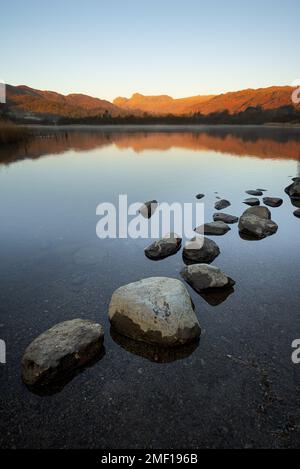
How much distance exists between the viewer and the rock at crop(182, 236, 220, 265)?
280 inches

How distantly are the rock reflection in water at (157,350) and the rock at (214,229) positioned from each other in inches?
201

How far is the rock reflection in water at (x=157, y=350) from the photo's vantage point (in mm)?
4164

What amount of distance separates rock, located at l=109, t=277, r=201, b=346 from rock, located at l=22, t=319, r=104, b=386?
48cm

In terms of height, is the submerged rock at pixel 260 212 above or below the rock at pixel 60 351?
above

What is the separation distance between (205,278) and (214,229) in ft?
11.7

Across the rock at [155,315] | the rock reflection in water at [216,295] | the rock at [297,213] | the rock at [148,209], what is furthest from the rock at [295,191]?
the rock at [155,315]

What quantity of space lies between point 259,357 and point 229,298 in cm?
155

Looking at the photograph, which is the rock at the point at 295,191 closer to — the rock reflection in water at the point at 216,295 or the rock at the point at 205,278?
the rock at the point at 205,278

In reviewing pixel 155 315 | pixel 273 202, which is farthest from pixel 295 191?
pixel 155 315

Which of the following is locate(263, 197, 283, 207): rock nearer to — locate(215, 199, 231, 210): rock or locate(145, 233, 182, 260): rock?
locate(215, 199, 231, 210): rock

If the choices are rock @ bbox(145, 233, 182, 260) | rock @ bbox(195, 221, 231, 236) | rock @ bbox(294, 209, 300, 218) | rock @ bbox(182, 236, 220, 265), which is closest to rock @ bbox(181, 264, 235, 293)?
rock @ bbox(182, 236, 220, 265)

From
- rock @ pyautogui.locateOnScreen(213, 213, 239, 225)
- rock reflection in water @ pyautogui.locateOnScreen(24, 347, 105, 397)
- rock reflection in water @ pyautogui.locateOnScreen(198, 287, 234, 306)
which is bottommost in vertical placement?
rock reflection in water @ pyautogui.locateOnScreen(24, 347, 105, 397)

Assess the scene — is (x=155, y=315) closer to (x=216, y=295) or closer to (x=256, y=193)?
(x=216, y=295)
